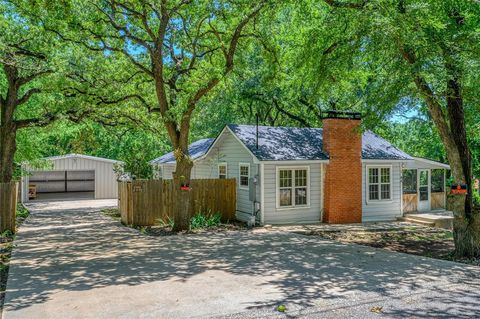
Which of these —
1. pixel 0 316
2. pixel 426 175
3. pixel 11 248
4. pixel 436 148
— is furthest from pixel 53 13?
pixel 436 148

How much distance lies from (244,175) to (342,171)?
3.80m

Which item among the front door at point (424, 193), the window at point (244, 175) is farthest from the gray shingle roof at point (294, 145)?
the front door at point (424, 193)

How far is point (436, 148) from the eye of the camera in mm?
27031

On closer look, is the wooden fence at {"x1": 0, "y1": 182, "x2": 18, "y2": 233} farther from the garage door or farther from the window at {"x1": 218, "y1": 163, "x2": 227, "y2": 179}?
the garage door

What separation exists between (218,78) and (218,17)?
2193 mm

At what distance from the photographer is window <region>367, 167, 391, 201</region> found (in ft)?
56.4

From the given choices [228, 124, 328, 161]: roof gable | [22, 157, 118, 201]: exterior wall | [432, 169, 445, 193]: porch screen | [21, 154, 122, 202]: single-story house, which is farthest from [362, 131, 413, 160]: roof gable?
[22, 157, 118, 201]: exterior wall

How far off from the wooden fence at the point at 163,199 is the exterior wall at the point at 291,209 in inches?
64.0

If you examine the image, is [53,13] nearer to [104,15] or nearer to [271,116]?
[104,15]

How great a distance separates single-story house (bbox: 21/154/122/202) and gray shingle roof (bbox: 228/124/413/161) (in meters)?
12.8

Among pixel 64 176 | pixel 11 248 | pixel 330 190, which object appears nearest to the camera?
pixel 11 248

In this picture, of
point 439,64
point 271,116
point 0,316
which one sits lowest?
point 0,316

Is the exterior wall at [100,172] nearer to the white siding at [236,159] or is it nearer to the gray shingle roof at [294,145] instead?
the white siding at [236,159]

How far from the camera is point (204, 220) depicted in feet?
49.0
